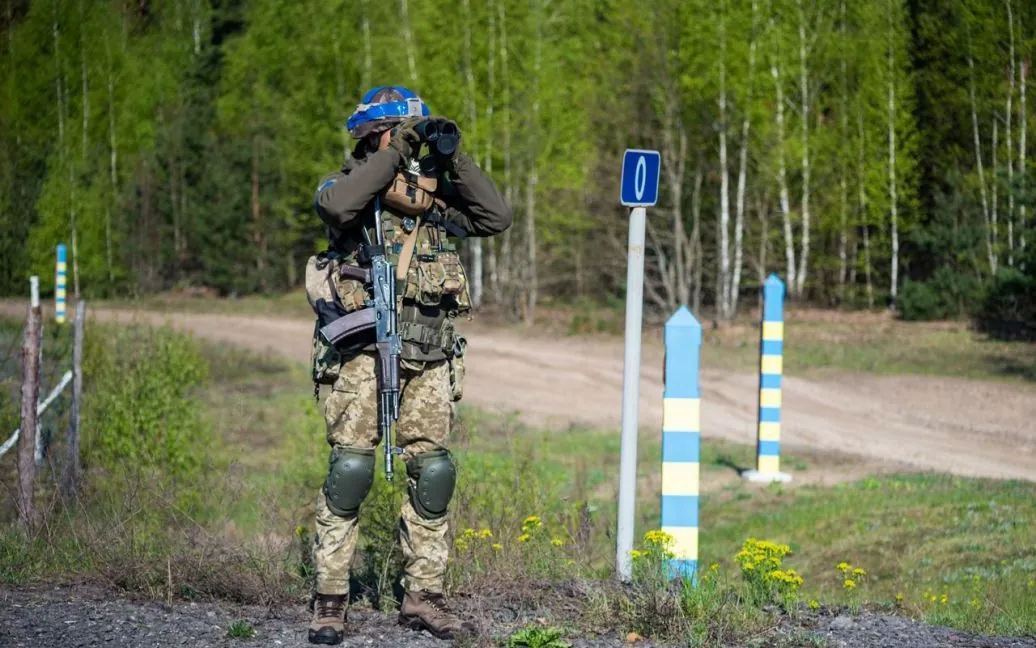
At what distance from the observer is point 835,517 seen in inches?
368

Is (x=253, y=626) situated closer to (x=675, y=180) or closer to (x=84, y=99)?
(x=84, y=99)

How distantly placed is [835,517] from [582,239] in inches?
1002

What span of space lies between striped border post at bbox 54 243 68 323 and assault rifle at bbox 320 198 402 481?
18421 millimetres

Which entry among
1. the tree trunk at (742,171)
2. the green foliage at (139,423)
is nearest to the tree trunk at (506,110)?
the tree trunk at (742,171)

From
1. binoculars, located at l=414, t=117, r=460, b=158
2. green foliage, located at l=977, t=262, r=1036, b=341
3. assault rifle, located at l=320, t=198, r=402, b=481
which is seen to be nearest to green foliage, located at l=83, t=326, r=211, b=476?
assault rifle, located at l=320, t=198, r=402, b=481

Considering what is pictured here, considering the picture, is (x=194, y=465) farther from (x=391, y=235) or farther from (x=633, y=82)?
(x=633, y=82)

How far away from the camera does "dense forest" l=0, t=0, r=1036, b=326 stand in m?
27.4

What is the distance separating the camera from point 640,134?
31.0 meters

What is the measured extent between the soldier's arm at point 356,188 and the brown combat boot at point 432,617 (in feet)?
5.13

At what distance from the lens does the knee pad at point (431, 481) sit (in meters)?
5.22

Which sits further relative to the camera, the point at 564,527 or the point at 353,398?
the point at 564,527

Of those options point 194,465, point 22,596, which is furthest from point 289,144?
point 22,596

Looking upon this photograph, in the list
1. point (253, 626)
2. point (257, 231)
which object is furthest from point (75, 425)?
point (257, 231)

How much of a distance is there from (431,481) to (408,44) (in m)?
28.2
